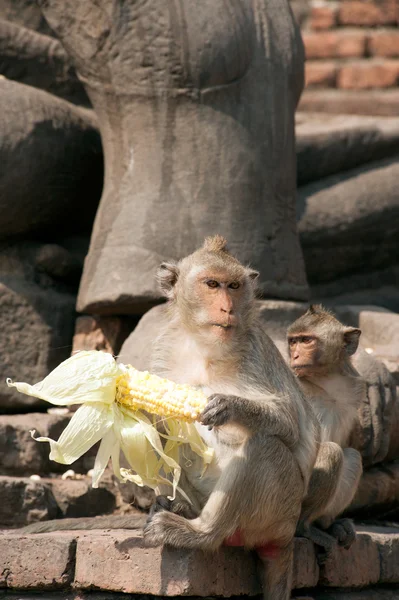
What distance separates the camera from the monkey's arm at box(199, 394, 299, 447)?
176 inches

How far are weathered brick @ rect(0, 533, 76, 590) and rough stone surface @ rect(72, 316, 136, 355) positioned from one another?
2323mm

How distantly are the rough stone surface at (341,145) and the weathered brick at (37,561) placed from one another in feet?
14.3

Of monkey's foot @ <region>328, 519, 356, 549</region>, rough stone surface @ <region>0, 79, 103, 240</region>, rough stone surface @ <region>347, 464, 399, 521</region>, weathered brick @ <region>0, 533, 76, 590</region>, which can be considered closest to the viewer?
weathered brick @ <region>0, 533, 76, 590</region>

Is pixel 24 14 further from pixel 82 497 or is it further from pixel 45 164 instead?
pixel 82 497

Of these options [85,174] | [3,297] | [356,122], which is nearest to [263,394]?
Result: [3,297]

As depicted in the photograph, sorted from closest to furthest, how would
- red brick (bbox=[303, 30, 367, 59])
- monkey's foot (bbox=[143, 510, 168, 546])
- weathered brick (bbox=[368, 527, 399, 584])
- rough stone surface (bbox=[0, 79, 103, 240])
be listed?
monkey's foot (bbox=[143, 510, 168, 546]), weathered brick (bbox=[368, 527, 399, 584]), rough stone surface (bbox=[0, 79, 103, 240]), red brick (bbox=[303, 30, 367, 59])

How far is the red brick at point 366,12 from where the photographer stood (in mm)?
10430

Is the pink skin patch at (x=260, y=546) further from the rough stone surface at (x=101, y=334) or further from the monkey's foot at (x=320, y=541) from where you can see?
the rough stone surface at (x=101, y=334)

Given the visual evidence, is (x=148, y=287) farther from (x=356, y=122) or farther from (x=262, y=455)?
(x=356, y=122)

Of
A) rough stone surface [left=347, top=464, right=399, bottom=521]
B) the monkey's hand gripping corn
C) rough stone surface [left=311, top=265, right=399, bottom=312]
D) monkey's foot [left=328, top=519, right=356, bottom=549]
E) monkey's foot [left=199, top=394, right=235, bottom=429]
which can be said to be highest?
monkey's foot [left=199, top=394, right=235, bottom=429]

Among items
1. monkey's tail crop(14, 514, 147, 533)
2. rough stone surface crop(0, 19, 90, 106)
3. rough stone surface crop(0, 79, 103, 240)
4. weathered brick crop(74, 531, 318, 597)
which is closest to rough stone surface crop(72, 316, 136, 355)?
rough stone surface crop(0, 79, 103, 240)

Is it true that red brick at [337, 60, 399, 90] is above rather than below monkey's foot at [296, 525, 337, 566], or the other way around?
above

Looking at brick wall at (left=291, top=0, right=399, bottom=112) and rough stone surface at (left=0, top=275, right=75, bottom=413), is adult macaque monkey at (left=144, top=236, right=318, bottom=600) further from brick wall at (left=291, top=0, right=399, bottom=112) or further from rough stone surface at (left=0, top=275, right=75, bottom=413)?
brick wall at (left=291, top=0, right=399, bottom=112)

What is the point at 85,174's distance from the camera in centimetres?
753
